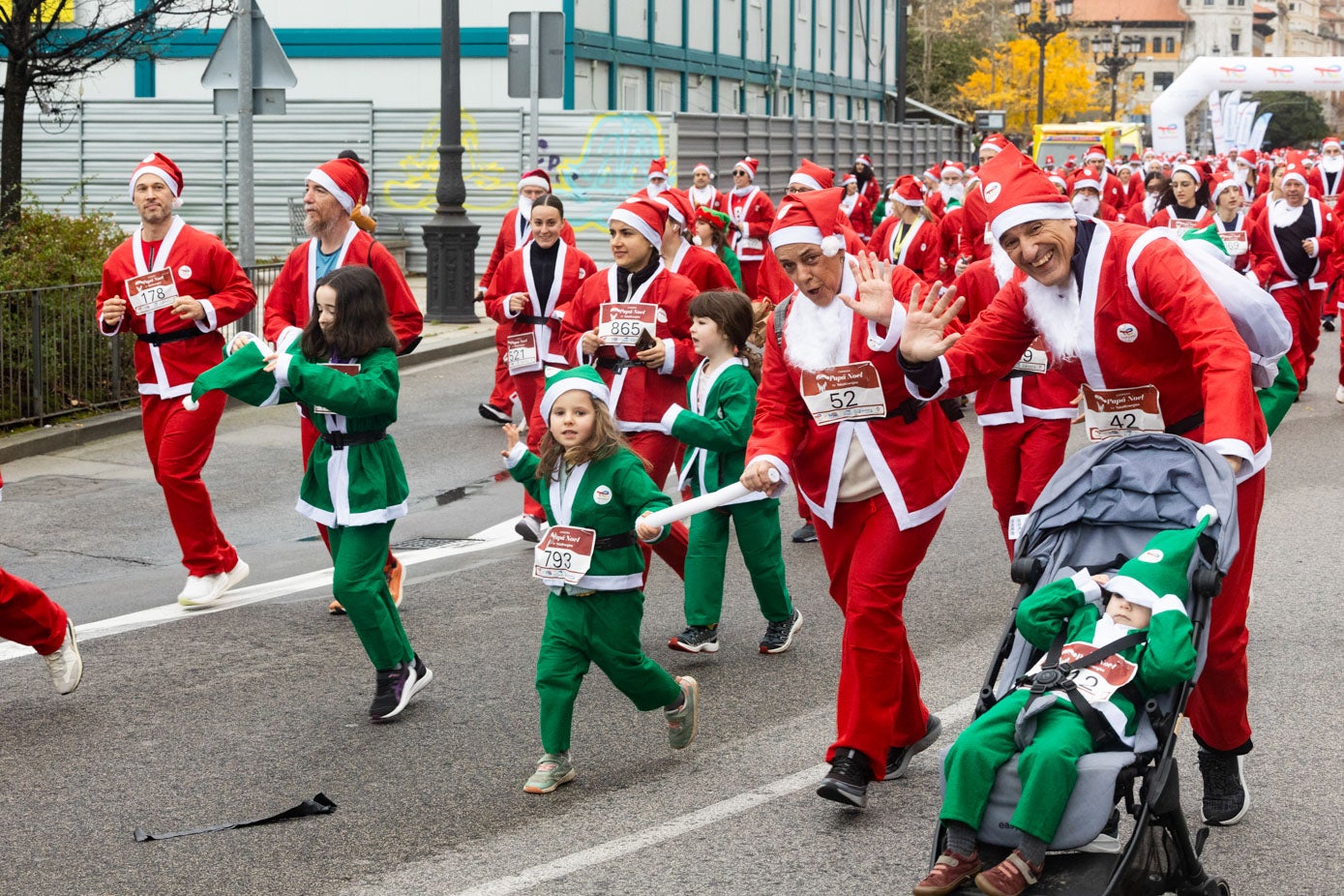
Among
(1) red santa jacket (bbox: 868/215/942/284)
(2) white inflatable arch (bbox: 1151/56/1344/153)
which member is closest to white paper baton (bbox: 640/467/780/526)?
(1) red santa jacket (bbox: 868/215/942/284)

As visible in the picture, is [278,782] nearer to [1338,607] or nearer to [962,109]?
[1338,607]

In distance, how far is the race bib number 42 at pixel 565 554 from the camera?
18.7ft

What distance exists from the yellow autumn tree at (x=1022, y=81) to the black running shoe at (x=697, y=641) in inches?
2757

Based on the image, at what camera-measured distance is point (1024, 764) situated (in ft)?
13.7

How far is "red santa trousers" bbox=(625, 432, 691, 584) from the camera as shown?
7582 mm

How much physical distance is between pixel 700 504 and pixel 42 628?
293 cm

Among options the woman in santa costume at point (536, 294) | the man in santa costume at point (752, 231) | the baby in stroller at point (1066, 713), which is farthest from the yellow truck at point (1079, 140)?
the baby in stroller at point (1066, 713)

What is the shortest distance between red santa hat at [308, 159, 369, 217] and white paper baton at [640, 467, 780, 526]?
3.31 meters

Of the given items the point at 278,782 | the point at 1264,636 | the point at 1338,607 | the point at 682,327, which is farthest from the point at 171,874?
the point at 1338,607

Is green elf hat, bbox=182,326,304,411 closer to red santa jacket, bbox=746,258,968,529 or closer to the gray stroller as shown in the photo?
red santa jacket, bbox=746,258,968,529

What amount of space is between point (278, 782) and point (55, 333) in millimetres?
7612

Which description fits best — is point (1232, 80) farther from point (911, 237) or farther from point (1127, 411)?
point (1127, 411)

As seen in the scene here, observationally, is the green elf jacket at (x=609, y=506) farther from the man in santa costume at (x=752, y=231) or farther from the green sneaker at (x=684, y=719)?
the man in santa costume at (x=752, y=231)

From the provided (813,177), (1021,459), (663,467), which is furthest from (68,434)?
(1021,459)
